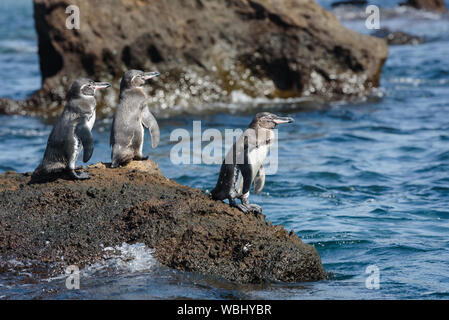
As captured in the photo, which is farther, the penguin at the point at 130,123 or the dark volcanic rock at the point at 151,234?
the penguin at the point at 130,123

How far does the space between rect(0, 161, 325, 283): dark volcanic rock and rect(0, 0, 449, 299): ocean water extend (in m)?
0.14

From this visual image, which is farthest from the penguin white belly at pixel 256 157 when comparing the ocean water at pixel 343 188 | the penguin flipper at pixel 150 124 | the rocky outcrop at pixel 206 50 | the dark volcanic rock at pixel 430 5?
the dark volcanic rock at pixel 430 5

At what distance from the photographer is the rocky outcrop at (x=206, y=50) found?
15266mm

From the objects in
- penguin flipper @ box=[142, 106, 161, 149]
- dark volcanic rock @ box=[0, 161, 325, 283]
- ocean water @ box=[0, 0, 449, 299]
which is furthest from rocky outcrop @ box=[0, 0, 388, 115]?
dark volcanic rock @ box=[0, 161, 325, 283]

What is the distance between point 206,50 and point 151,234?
10.1 meters

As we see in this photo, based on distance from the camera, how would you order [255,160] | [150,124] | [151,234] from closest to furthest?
1. [151,234]
2. [255,160]
3. [150,124]

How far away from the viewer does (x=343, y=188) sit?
35.3 feet

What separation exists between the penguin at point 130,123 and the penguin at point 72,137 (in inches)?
22.6

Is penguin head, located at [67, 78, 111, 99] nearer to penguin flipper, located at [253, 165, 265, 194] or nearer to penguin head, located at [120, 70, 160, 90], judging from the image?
penguin head, located at [120, 70, 160, 90]

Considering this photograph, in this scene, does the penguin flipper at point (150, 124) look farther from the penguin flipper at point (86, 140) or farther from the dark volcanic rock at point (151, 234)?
the dark volcanic rock at point (151, 234)

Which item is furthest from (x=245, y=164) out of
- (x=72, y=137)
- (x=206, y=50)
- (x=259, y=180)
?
(x=206, y=50)

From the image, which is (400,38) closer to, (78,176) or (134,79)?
(134,79)

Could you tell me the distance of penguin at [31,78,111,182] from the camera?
714 centimetres
